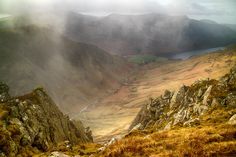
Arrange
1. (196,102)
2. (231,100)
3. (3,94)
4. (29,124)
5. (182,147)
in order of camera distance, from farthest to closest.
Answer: (3,94), (196,102), (29,124), (231,100), (182,147)

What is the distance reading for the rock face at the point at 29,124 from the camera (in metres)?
61.0

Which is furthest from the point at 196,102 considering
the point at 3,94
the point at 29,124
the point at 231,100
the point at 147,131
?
the point at 3,94

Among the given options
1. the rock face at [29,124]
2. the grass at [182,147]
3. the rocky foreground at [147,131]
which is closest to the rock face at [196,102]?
the rocky foreground at [147,131]

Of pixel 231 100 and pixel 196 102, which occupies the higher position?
pixel 231 100

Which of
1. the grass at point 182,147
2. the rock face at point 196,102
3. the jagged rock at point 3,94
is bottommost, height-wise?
the rock face at point 196,102

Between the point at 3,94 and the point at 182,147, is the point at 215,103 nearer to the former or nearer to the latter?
the point at 182,147

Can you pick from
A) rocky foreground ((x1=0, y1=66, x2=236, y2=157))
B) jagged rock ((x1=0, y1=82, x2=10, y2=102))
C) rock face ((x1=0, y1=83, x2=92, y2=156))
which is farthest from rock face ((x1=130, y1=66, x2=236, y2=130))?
jagged rock ((x1=0, y1=82, x2=10, y2=102))

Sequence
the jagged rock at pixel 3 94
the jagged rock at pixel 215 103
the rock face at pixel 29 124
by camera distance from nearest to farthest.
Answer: the rock face at pixel 29 124 → the jagged rock at pixel 215 103 → the jagged rock at pixel 3 94

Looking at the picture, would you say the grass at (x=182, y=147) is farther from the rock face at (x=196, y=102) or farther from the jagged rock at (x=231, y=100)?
the jagged rock at (x=231, y=100)

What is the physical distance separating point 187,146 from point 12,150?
32.5m

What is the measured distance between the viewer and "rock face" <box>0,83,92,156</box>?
61.0 meters

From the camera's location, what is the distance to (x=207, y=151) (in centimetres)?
3056

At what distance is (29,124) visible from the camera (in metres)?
78.7

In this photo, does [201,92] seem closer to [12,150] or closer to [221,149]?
[12,150]
